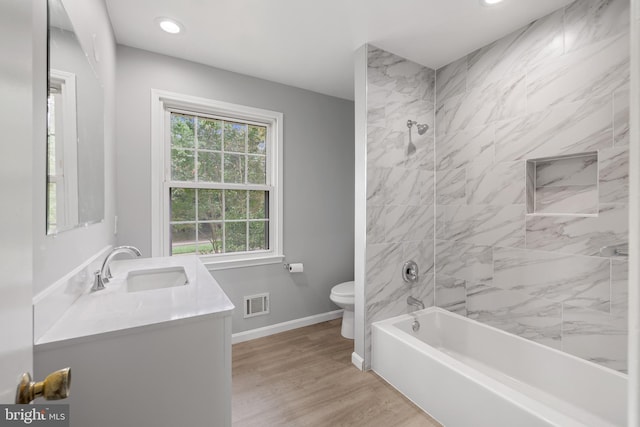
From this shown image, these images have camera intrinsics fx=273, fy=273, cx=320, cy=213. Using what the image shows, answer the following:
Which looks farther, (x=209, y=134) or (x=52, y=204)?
(x=209, y=134)

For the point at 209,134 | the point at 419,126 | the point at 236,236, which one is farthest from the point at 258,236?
the point at 419,126

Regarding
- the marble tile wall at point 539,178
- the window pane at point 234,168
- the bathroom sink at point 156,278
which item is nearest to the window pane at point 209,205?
the window pane at point 234,168

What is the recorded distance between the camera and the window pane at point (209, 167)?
2434 mm

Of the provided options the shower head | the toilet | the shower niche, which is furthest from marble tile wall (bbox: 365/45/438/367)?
the shower niche

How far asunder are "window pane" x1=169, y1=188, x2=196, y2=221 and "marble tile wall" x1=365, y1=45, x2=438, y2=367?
1525 millimetres

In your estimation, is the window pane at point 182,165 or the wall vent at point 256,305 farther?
the wall vent at point 256,305

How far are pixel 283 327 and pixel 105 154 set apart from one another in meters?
2.06

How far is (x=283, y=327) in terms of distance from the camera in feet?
8.93

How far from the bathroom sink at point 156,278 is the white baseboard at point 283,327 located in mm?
946

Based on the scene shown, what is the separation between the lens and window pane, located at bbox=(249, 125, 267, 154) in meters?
2.68

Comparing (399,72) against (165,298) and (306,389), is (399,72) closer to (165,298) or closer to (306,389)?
(165,298)

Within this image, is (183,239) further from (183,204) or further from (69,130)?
(69,130)

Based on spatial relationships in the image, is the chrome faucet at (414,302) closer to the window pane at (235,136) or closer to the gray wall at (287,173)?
the gray wall at (287,173)

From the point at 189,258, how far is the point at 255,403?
1071 mm
